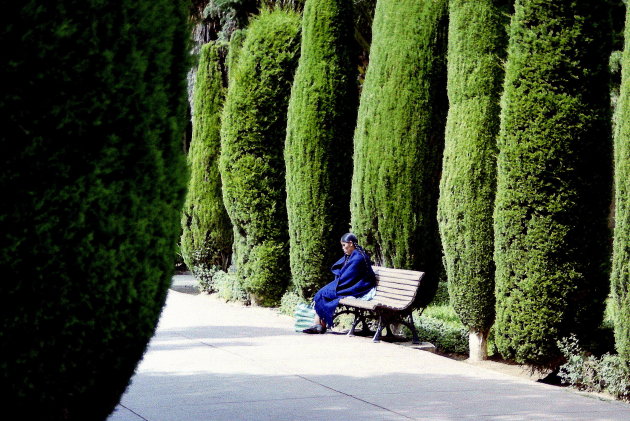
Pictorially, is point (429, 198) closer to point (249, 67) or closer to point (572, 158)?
point (572, 158)

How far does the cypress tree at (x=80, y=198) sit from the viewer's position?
383 centimetres

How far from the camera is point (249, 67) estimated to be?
47.0ft

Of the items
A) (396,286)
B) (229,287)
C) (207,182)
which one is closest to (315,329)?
(396,286)

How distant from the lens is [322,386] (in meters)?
7.24

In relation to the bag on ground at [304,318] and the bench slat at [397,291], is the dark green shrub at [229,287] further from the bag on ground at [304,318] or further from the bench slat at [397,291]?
the bench slat at [397,291]

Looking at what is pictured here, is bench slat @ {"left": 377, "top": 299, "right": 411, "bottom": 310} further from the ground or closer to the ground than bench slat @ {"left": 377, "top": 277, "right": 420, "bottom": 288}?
closer to the ground

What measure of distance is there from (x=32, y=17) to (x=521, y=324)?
19.5 feet

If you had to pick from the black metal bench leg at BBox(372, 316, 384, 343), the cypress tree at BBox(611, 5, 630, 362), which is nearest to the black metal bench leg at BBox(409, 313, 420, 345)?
the black metal bench leg at BBox(372, 316, 384, 343)

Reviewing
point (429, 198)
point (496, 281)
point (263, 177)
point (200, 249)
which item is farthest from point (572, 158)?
point (200, 249)

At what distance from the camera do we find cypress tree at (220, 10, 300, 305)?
45.9 feet

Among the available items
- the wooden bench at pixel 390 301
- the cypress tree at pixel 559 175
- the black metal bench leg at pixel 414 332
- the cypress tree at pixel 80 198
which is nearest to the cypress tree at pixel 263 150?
the wooden bench at pixel 390 301

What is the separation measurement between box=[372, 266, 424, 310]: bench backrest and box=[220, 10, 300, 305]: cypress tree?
3.42 m

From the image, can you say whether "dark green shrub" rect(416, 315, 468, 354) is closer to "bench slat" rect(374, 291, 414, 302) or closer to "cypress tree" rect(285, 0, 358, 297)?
"bench slat" rect(374, 291, 414, 302)

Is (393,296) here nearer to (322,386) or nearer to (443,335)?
(443,335)
